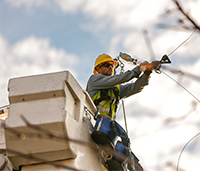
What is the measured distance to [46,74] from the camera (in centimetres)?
367

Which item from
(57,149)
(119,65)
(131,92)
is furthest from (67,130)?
(119,65)

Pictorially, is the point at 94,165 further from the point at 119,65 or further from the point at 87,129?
the point at 119,65

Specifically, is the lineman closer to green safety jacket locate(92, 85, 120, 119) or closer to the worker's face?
green safety jacket locate(92, 85, 120, 119)

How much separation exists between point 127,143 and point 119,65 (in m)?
2.83

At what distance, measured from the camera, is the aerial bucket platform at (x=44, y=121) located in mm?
3346

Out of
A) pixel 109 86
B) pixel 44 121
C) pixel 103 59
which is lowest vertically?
pixel 44 121

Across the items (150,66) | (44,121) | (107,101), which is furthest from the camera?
(107,101)

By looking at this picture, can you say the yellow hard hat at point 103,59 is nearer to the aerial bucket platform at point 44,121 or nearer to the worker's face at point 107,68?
the worker's face at point 107,68

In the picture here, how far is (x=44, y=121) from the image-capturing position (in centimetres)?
333

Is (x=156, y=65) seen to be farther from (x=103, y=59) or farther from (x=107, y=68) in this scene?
(x=103, y=59)

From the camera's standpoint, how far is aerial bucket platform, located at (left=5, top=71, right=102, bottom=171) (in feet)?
11.0

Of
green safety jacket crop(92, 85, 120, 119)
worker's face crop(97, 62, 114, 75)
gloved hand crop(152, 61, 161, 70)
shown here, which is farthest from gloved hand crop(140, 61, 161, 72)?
worker's face crop(97, 62, 114, 75)

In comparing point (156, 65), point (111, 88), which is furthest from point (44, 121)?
point (111, 88)

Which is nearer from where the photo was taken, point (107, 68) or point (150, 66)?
point (150, 66)
